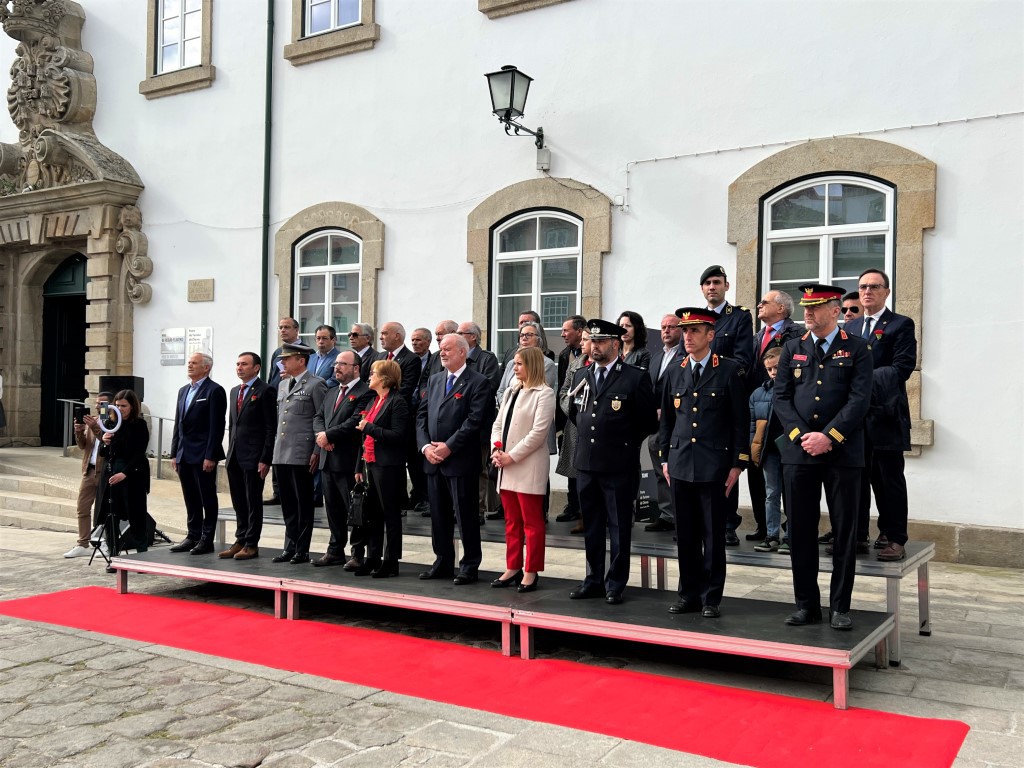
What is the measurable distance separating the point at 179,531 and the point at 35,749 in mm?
6498

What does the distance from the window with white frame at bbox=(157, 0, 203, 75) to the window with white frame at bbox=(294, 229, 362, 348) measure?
3353 mm

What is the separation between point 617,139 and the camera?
34.7 feet

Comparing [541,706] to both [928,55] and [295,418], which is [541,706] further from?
[928,55]

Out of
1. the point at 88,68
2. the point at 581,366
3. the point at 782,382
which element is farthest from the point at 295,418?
the point at 88,68

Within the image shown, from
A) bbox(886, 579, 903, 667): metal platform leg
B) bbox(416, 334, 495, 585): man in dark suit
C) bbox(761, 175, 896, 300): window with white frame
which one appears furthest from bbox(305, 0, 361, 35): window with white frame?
bbox(886, 579, 903, 667): metal platform leg

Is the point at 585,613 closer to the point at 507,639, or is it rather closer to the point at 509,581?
the point at 507,639

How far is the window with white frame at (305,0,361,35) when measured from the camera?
1275 cm

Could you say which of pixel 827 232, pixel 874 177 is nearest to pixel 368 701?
pixel 827 232

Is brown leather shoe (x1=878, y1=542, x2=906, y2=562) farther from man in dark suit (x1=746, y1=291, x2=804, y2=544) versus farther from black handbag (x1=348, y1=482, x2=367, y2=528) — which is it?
black handbag (x1=348, y1=482, x2=367, y2=528)

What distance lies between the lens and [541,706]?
4.98 m

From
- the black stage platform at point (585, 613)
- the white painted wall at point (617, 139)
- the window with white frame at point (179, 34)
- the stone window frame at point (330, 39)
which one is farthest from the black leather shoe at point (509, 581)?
the window with white frame at point (179, 34)

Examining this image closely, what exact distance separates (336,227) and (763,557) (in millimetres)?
8012

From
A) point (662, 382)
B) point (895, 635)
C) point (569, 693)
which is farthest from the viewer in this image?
point (662, 382)

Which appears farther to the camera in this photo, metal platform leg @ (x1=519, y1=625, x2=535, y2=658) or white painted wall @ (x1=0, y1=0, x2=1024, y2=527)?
white painted wall @ (x1=0, y1=0, x2=1024, y2=527)
